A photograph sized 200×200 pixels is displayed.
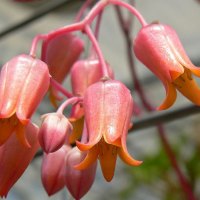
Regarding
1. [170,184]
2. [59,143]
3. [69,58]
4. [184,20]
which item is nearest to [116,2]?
[69,58]

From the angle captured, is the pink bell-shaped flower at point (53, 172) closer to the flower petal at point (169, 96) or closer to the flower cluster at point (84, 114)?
the flower cluster at point (84, 114)

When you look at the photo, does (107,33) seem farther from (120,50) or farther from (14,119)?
(14,119)

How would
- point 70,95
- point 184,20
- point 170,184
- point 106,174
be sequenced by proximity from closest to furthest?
point 106,174
point 70,95
point 170,184
point 184,20

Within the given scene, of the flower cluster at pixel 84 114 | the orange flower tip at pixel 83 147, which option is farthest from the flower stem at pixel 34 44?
the orange flower tip at pixel 83 147

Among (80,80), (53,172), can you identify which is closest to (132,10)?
(80,80)

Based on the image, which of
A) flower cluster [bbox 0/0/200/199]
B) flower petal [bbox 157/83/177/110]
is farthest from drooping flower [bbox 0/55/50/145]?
flower petal [bbox 157/83/177/110]

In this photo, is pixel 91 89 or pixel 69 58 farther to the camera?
pixel 69 58

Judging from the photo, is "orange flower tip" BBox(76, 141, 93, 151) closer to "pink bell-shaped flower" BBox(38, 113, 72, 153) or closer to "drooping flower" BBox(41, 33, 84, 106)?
"pink bell-shaped flower" BBox(38, 113, 72, 153)
